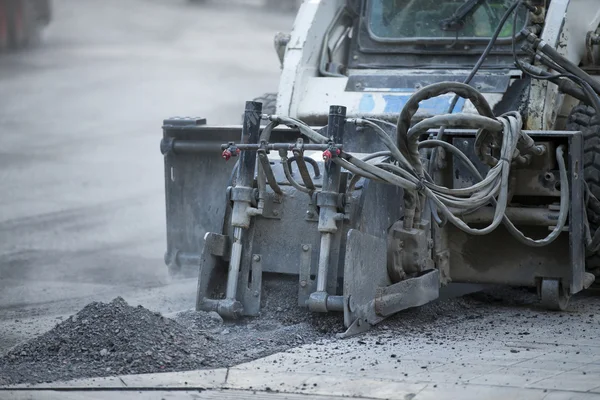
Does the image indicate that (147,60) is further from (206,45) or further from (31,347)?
(31,347)

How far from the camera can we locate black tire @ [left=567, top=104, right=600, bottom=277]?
573 cm

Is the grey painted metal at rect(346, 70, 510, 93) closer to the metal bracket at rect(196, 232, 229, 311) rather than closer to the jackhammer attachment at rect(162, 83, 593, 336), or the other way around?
the jackhammer attachment at rect(162, 83, 593, 336)

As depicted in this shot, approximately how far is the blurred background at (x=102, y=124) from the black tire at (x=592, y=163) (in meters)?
2.39

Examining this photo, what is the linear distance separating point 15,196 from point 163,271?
3.57 metres

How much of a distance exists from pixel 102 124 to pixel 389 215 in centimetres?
853

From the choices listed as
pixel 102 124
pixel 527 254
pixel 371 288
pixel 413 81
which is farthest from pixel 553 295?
pixel 102 124

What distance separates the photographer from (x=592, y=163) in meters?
5.79

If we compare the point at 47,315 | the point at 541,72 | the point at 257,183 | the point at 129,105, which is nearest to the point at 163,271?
the point at 47,315

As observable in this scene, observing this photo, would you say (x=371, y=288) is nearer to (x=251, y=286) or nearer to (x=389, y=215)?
(x=389, y=215)

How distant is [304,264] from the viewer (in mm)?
5043

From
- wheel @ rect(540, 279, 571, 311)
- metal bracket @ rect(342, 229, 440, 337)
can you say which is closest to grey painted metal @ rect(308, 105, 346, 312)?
metal bracket @ rect(342, 229, 440, 337)

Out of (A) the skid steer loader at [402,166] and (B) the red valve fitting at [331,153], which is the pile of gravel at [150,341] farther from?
(B) the red valve fitting at [331,153]

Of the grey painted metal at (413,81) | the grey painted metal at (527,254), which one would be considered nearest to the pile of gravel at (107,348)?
the grey painted metal at (527,254)

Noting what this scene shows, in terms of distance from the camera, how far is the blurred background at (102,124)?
738 centimetres
